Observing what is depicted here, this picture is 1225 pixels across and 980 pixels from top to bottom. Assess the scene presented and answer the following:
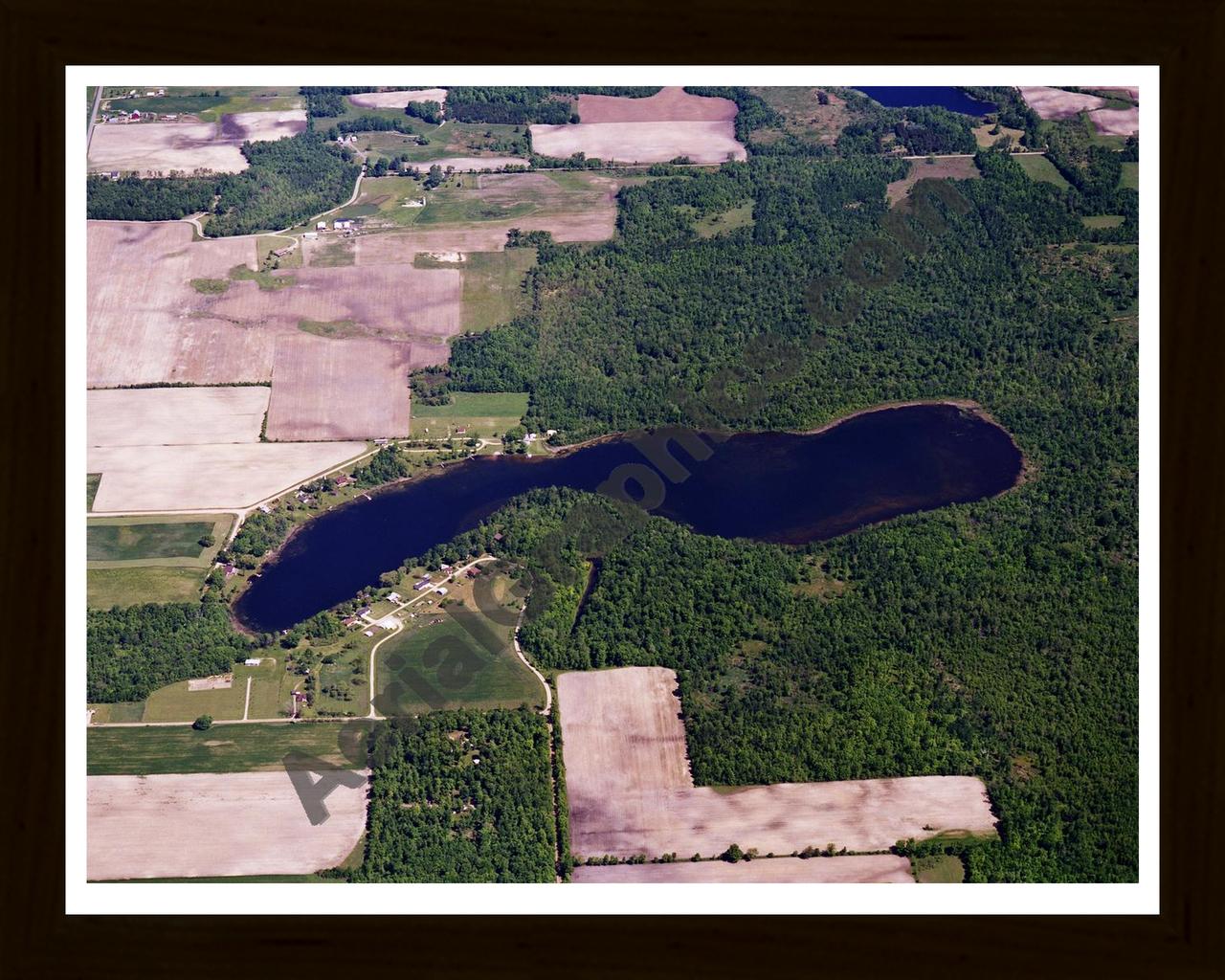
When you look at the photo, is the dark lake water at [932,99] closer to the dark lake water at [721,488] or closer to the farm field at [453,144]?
the farm field at [453,144]

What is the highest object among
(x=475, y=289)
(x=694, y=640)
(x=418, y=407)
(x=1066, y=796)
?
(x=475, y=289)

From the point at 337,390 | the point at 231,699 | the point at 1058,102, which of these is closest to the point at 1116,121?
the point at 1058,102

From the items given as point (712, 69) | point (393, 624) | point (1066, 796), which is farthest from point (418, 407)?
point (712, 69)

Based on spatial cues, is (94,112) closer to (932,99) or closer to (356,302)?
(356,302)

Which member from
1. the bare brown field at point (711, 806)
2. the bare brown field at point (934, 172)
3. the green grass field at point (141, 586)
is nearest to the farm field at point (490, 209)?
the bare brown field at point (934, 172)

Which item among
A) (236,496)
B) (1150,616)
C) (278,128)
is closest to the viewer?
(1150,616)

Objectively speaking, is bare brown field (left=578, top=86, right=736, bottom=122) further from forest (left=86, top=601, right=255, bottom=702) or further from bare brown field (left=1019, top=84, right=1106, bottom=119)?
forest (left=86, top=601, right=255, bottom=702)

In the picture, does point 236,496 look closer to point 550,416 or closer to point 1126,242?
point 550,416
